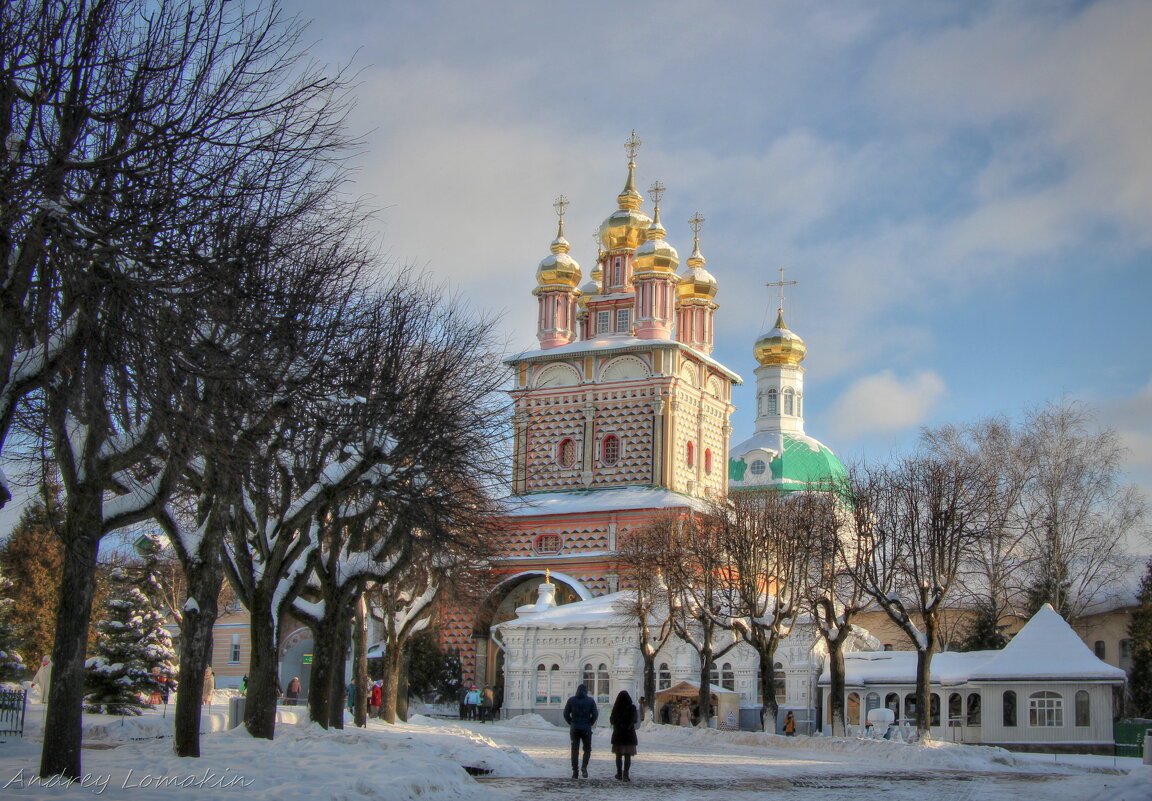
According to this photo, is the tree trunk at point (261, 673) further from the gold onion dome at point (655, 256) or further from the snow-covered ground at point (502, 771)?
the gold onion dome at point (655, 256)

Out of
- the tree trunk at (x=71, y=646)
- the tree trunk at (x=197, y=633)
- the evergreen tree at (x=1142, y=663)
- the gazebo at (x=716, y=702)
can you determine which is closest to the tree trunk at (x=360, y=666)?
the tree trunk at (x=197, y=633)

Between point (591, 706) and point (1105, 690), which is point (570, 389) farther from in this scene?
point (591, 706)

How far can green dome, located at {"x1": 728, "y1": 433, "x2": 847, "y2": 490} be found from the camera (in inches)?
2485

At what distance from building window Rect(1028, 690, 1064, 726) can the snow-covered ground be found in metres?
3.56

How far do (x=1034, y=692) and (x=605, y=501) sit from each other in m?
20.2

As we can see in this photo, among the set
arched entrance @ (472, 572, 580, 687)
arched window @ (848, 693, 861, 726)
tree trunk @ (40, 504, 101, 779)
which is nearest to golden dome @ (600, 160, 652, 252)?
arched entrance @ (472, 572, 580, 687)

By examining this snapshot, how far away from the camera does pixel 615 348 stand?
50.9 m

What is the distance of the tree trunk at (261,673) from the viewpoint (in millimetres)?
17344

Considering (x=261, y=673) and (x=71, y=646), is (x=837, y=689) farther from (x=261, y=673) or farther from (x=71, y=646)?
(x=71, y=646)

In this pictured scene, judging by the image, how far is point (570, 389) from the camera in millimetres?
51781

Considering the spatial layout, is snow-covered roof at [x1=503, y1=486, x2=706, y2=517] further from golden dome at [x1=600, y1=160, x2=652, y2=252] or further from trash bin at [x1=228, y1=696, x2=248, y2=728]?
trash bin at [x1=228, y1=696, x2=248, y2=728]

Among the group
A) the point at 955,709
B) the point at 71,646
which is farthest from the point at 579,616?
the point at 71,646

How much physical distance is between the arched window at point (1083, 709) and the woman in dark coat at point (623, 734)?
58.2ft

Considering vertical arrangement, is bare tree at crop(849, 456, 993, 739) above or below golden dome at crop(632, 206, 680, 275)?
below
